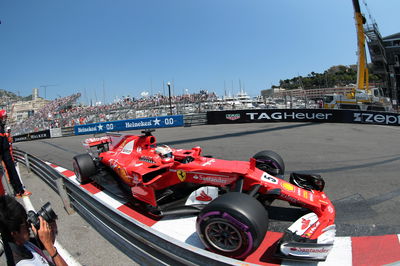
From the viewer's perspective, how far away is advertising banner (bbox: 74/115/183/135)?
1905 cm

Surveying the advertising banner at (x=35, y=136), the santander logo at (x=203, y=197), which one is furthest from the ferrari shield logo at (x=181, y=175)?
the advertising banner at (x=35, y=136)

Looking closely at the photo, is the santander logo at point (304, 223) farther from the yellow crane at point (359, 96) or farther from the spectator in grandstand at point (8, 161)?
the yellow crane at point (359, 96)

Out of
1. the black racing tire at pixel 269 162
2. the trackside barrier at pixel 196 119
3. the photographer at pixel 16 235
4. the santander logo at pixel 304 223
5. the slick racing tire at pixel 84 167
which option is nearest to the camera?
the photographer at pixel 16 235

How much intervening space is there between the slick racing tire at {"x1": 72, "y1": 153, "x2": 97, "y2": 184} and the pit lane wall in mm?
13398

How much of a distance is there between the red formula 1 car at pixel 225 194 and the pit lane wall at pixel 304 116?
40.9ft

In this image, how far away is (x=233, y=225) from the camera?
2.57 meters

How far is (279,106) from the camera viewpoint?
765 inches

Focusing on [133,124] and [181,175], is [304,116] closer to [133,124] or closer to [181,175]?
[133,124]

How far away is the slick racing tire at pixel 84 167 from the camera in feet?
17.9

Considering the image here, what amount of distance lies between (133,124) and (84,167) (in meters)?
14.6

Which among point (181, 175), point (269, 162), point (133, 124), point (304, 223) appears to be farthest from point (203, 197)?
point (133, 124)

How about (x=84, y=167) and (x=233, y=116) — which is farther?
(x=233, y=116)

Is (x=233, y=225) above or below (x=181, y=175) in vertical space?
below

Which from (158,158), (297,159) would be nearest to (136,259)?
(158,158)
